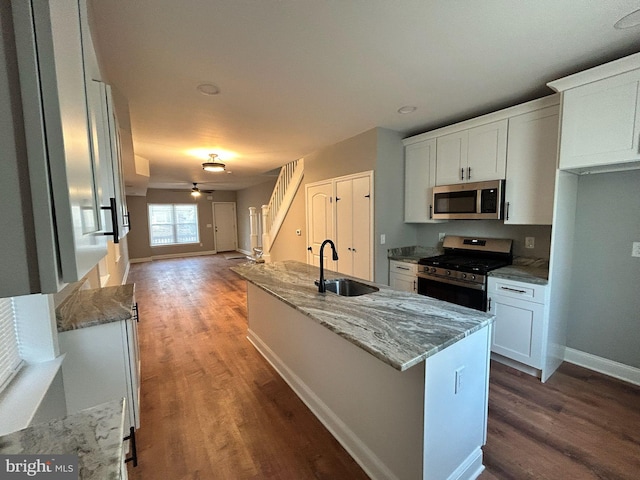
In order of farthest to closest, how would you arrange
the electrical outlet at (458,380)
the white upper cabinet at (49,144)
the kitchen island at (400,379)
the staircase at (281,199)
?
the staircase at (281,199), the electrical outlet at (458,380), the kitchen island at (400,379), the white upper cabinet at (49,144)

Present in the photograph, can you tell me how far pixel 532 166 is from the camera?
254 centimetres

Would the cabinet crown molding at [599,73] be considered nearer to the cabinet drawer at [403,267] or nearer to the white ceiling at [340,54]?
the white ceiling at [340,54]

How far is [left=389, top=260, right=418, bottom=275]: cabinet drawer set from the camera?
3.30m

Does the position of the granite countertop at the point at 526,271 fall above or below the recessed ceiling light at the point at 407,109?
below

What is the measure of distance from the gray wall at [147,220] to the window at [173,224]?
15 centimetres

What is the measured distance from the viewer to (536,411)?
6.72ft

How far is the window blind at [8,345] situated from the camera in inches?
45.1

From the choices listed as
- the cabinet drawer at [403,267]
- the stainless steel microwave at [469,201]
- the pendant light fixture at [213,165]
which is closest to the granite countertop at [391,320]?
the cabinet drawer at [403,267]

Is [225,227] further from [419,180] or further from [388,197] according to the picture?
[419,180]

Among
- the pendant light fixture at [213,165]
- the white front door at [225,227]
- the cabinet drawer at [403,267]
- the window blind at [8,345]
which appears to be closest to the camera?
the window blind at [8,345]

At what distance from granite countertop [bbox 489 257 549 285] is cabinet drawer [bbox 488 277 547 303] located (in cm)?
4

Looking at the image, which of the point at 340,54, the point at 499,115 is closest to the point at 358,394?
the point at 340,54

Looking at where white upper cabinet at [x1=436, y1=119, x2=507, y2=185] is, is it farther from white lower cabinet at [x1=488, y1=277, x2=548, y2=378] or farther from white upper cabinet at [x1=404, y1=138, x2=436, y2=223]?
white lower cabinet at [x1=488, y1=277, x2=548, y2=378]

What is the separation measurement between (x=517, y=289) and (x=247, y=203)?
8891 millimetres
